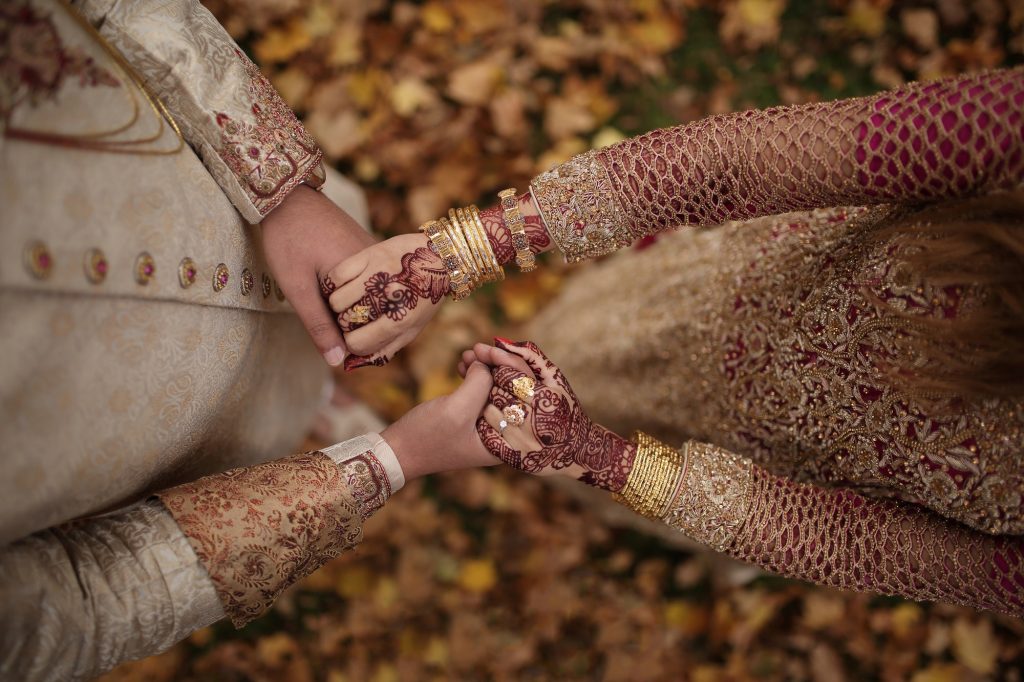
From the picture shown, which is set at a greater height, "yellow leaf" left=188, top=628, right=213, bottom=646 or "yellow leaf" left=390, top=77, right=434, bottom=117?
"yellow leaf" left=390, top=77, right=434, bottom=117

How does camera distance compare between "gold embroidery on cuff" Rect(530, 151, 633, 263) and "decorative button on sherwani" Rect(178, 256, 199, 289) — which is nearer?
"decorative button on sherwani" Rect(178, 256, 199, 289)

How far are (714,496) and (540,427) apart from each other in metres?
0.35

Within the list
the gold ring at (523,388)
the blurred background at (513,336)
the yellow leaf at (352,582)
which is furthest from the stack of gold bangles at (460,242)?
the yellow leaf at (352,582)

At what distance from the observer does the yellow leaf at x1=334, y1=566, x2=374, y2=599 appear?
89.4 inches

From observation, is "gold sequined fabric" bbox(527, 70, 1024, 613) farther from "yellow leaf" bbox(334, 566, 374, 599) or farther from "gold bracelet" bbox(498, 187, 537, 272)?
"yellow leaf" bbox(334, 566, 374, 599)

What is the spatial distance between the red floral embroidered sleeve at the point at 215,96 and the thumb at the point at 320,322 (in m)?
0.16

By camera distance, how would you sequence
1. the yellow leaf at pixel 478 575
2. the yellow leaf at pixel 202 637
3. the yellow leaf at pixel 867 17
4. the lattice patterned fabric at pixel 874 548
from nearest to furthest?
the lattice patterned fabric at pixel 874 548 → the yellow leaf at pixel 202 637 → the yellow leaf at pixel 478 575 → the yellow leaf at pixel 867 17

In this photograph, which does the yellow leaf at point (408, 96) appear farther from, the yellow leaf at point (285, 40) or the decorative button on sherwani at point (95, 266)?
the decorative button on sherwani at point (95, 266)

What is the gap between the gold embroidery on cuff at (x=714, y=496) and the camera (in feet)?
4.02

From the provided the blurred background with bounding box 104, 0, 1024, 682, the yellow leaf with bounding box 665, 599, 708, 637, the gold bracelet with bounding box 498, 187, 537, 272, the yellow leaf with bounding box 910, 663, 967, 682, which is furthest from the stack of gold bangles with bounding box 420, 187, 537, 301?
the yellow leaf with bounding box 910, 663, 967, 682

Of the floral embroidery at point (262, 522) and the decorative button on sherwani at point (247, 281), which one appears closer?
the floral embroidery at point (262, 522)

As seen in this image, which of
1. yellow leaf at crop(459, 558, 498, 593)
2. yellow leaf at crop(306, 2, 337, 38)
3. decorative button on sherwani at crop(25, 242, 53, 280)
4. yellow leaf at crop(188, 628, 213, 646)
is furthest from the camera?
yellow leaf at crop(306, 2, 337, 38)

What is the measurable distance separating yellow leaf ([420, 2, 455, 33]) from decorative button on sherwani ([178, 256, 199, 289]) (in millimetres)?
1763

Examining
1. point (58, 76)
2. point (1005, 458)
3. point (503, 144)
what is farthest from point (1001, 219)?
point (503, 144)
